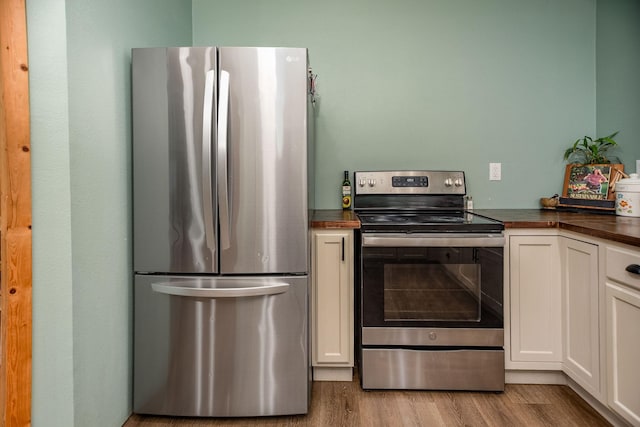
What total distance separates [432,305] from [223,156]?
1.28m

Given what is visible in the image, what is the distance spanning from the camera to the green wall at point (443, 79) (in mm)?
2607

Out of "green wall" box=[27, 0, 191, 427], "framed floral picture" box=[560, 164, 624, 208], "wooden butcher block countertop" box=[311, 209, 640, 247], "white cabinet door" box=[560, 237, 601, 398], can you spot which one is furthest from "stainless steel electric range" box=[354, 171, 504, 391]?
"green wall" box=[27, 0, 191, 427]

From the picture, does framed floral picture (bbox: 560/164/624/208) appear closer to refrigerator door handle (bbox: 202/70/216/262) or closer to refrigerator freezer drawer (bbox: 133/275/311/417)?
refrigerator freezer drawer (bbox: 133/275/311/417)

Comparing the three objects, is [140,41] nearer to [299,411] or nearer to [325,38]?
[325,38]

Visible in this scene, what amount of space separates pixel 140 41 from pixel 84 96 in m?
0.59

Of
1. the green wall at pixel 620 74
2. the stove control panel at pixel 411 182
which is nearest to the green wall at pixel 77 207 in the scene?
the stove control panel at pixel 411 182

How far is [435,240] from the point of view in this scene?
1.95 meters

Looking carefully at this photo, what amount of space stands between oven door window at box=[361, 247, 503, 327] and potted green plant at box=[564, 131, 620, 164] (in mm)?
1163

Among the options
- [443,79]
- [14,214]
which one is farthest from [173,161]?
[443,79]

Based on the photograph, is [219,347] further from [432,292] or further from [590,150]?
[590,150]

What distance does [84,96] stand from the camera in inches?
57.3

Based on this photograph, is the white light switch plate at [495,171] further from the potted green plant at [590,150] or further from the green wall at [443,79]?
the potted green plant at [590,150]

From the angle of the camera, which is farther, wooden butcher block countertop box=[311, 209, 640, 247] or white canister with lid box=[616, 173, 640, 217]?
white canister with lid box=[616, 173, 640, 217]

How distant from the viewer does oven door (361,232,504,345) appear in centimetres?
195
